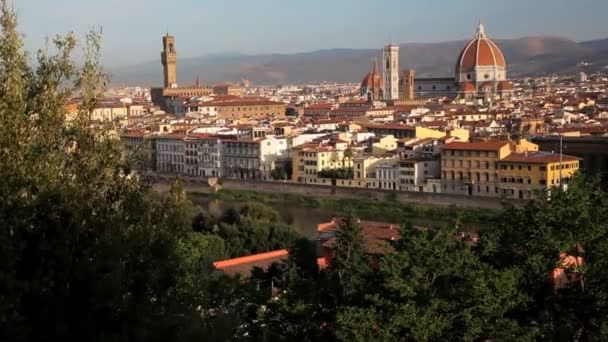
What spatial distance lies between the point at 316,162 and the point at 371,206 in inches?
120

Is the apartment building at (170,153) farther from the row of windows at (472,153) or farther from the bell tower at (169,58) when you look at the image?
the bell tower at (169,58)

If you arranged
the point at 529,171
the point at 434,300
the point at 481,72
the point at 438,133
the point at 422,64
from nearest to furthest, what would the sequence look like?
the point at 434,300 < the point at 529,171 < the point at 438,133 < the point at 481,72 < the point at 422,64

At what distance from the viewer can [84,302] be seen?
260cm

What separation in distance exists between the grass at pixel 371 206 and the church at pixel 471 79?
23466 mm

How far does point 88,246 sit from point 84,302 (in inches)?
6.3

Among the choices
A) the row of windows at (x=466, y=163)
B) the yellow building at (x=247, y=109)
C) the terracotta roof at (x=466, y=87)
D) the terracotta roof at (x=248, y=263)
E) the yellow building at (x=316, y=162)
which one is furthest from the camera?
the terracotta roof at (x=466, y=87)

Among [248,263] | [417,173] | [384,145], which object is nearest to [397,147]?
[384,145]

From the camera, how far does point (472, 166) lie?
61.7 ft

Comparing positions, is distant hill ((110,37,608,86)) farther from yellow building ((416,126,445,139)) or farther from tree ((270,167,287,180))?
tree ((270,167,287,180))

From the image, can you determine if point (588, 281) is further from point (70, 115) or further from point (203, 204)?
point (203, 204)

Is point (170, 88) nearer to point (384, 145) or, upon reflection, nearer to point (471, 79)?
point (471, 79)

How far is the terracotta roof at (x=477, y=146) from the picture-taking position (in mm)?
18531

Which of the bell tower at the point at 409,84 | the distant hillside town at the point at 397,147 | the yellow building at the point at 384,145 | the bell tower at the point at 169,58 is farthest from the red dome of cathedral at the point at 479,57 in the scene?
the yellow building at the point at 384,145

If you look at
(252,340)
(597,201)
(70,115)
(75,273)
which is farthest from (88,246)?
(597,201)
